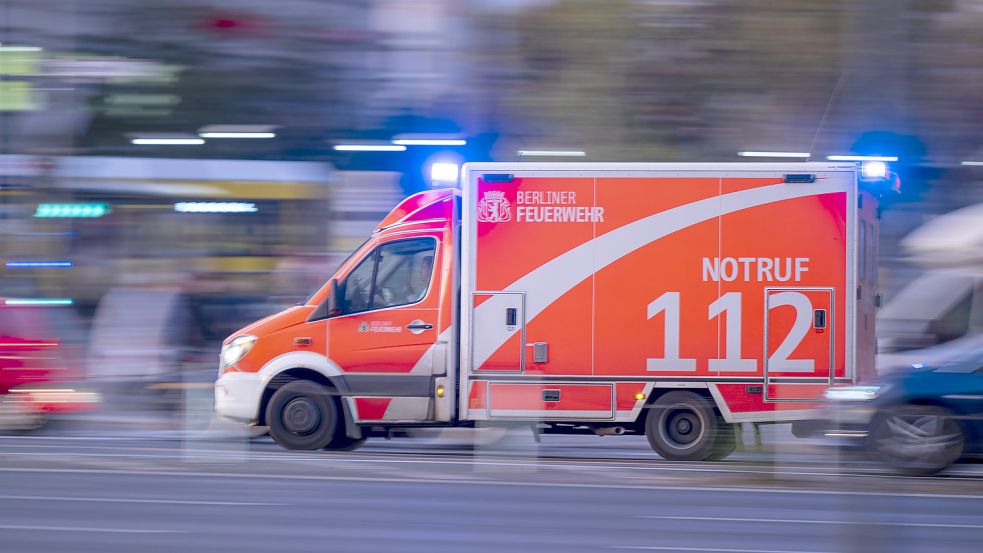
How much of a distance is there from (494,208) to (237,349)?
2.92 metres

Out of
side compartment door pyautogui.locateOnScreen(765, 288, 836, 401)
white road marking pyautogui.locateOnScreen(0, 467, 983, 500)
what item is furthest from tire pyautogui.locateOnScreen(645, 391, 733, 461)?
white road marking pyautogui.locateOnScreen(0, 467, 983, 500)

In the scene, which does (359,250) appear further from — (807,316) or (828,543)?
(828,543)

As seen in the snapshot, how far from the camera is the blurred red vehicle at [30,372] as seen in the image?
1361 centimetres

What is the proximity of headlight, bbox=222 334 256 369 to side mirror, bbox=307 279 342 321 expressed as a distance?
0.66 m

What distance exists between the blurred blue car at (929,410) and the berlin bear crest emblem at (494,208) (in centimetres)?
339

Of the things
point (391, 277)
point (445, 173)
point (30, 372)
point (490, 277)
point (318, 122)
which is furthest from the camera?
point (318, 122)

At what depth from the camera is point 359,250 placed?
39.7 feet

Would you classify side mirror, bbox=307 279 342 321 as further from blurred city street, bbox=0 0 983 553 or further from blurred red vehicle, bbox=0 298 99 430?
blurred red vehicle, bbox=0 298 99 430

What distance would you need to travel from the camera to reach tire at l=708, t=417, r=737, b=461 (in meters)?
11.4

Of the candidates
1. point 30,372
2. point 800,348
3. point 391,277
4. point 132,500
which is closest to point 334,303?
point 391,277

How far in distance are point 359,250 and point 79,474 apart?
3463 millimetres

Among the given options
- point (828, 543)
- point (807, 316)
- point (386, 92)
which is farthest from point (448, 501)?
point (386, 92)

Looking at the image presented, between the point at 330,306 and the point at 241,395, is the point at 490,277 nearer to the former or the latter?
the point at 330,306

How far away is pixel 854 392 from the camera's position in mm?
10586
